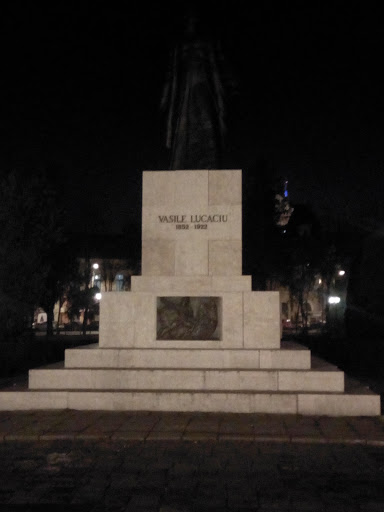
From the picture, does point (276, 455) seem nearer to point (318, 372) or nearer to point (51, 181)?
point (318, 372)

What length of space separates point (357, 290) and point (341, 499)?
22.0 m

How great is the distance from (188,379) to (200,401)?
1.93ft

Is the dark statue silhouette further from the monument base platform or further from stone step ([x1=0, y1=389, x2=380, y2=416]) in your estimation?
stone step ([x1=0, y1=389, x2=380, y2=416])

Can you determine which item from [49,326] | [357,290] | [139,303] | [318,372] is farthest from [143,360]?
[49,326]

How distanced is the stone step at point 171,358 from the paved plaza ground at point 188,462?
1260 mm

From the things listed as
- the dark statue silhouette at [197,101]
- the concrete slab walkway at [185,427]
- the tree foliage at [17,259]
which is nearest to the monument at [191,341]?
the concrete slab walkway at [185,427]

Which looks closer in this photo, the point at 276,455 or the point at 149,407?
the point at 276,455

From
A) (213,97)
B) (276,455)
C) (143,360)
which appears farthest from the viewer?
(213,97)

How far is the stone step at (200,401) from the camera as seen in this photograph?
32.3 feet

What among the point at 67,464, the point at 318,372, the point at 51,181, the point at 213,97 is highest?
the point at 51,181

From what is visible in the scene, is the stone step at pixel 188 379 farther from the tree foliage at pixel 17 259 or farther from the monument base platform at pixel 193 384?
the tree foliage at pixel 17 259

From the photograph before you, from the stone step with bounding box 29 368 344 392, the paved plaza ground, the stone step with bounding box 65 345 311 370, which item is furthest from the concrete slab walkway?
the stone step with bounding box 65 345 311 370

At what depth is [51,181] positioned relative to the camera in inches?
1400

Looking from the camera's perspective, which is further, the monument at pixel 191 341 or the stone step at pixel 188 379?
the stone step at pixel 188 379
